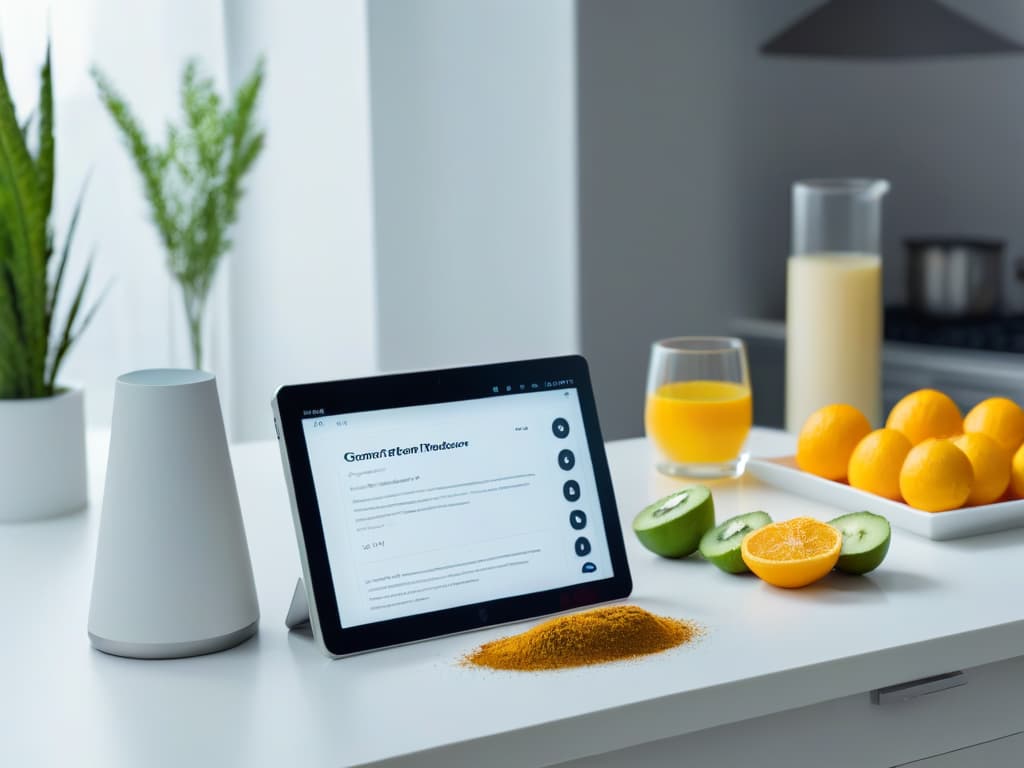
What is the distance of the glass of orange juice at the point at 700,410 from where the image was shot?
4.92ft

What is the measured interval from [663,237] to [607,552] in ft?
6.62

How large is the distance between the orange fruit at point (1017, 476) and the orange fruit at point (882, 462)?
0.12m

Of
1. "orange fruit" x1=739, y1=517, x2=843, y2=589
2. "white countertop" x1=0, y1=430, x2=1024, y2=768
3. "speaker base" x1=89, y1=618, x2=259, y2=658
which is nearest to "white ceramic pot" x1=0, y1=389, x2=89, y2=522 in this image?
"white countertop" x1=0, y1=430, x2=1024, y2=768

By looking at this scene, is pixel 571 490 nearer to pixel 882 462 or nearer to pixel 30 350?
pixel 882 462

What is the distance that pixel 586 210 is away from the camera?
293 centimetres

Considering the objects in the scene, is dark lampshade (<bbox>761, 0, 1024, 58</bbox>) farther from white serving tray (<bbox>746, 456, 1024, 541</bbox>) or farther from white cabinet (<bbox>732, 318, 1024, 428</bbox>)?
white serving tray (<bbox>746, 456, 1024, 541</bbox>)

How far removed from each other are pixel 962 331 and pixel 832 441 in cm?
157

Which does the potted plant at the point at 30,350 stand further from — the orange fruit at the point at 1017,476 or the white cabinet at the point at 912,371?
the white cabinet at the point at 912,371

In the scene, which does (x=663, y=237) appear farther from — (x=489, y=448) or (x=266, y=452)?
(x=489, y=448)

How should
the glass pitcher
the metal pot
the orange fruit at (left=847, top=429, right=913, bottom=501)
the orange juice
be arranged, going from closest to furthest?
the orange fruit at (left=847, top=429, right=913, bottom=501), the orange juice, the glass pitcher, the metal pot

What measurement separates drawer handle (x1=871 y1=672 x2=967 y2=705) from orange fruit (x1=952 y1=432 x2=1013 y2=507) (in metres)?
0.30

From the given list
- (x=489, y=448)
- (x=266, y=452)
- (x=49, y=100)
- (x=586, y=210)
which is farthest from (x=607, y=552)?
(x=586, y=210)

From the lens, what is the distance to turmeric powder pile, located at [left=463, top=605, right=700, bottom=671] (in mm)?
972

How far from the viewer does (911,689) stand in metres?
1.02
